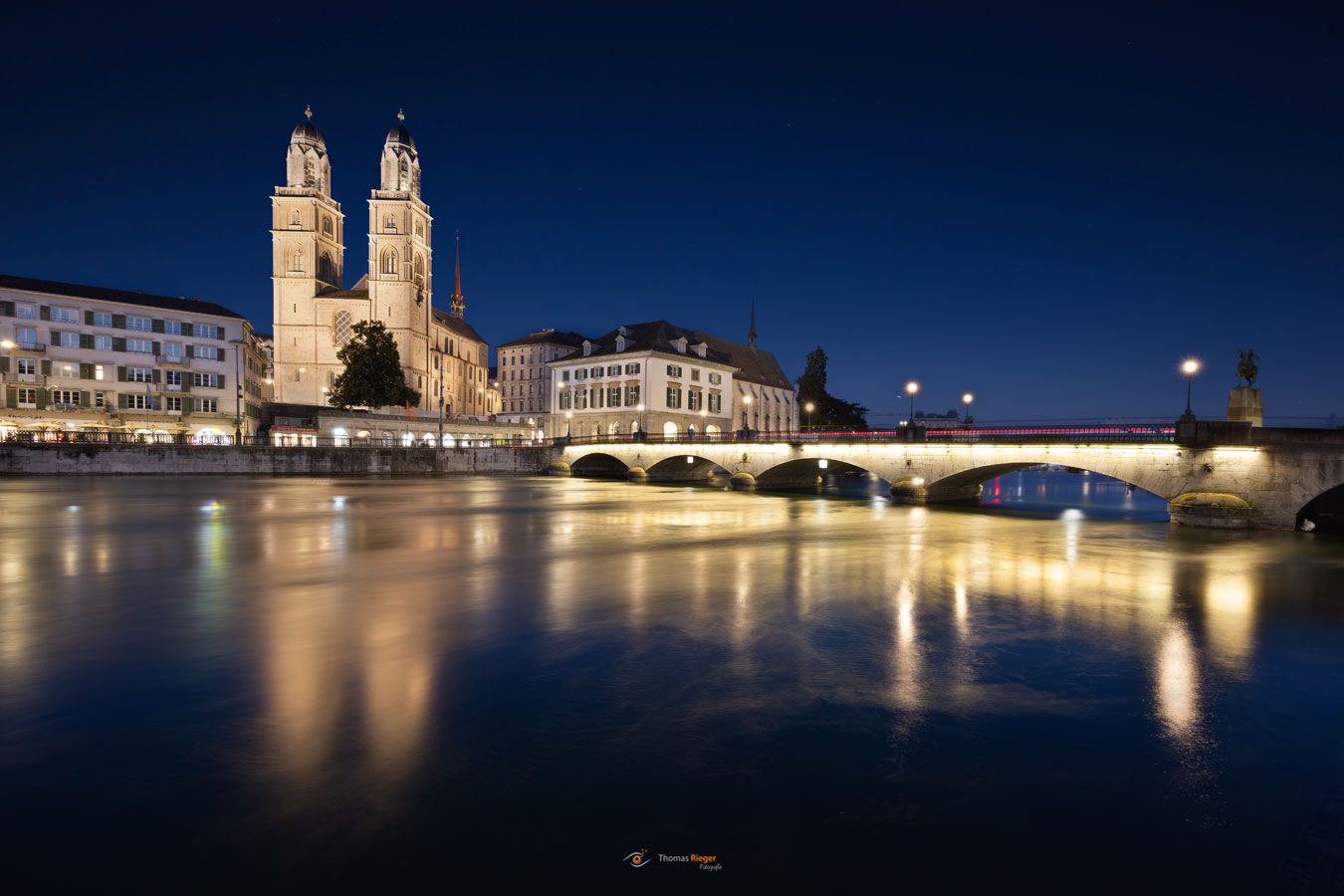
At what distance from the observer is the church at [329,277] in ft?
274

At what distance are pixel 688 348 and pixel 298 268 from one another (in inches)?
2072

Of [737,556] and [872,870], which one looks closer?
[872,870]

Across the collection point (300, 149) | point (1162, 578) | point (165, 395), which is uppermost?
point (300, 149)

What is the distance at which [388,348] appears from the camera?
70375 millimetres

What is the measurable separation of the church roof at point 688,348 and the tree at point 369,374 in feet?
62.6

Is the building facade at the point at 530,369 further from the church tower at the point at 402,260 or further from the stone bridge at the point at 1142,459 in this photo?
the stone bridge at the point at 1142,459

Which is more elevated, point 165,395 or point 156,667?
point 165,395

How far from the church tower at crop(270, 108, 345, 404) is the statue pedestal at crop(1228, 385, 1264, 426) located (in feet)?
292

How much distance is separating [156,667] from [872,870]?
8802 mm

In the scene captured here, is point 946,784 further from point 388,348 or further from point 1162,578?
point 388,348

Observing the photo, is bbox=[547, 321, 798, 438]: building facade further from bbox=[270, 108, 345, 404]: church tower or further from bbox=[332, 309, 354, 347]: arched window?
bbox=[270, 108, 345, 404]: church tower

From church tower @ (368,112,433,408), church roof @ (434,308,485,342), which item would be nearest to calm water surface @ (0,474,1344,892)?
church tower @ (368,112,433,408)

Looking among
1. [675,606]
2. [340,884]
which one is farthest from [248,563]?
[340,884]

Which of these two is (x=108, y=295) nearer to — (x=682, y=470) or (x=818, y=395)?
(x=682, y=470)
